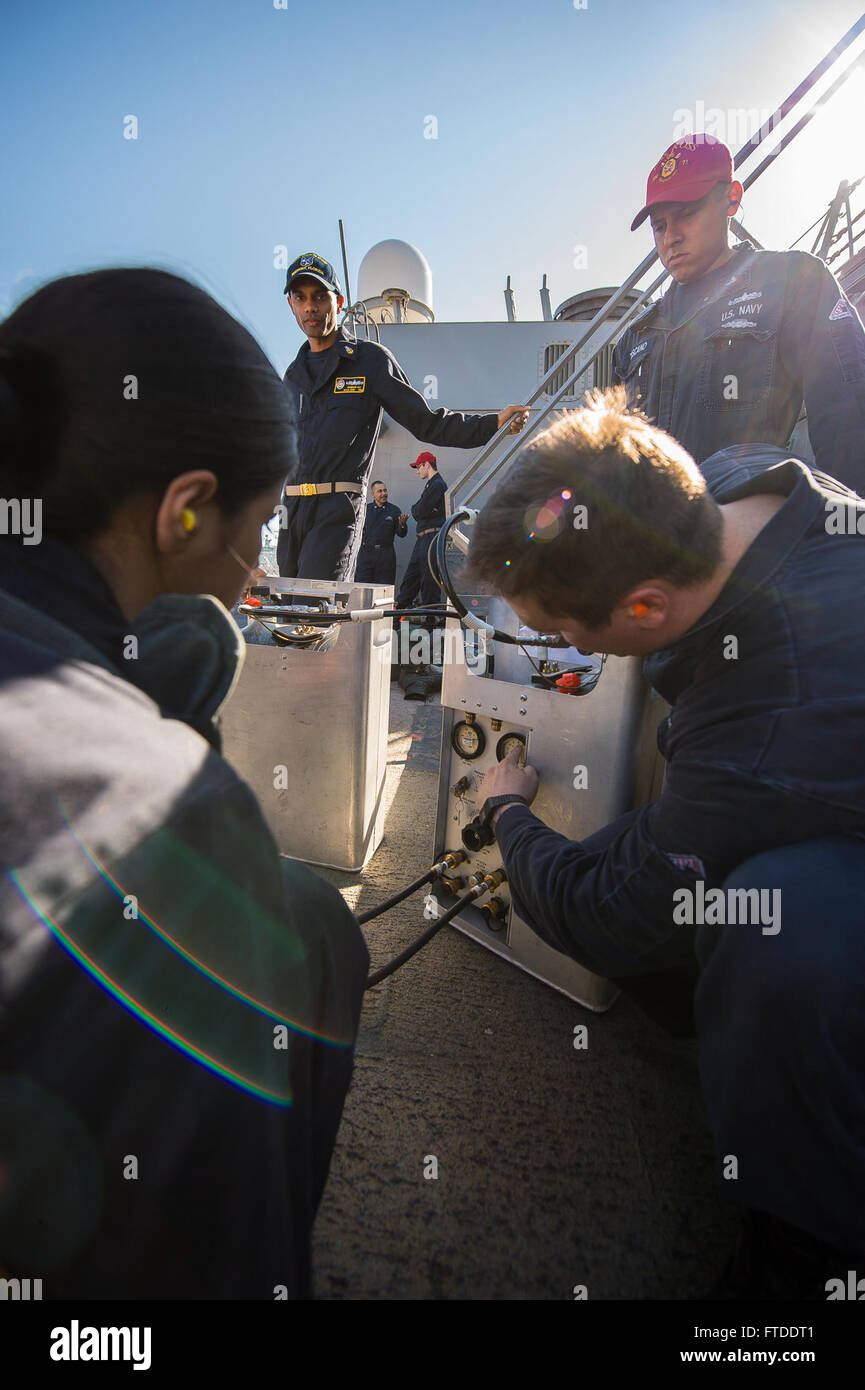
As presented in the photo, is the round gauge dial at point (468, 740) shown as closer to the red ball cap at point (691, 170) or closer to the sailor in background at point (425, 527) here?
the red ball cap at point (691, 170)

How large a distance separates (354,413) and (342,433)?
A: 96 mm

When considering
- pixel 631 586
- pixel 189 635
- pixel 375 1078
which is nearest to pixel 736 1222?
pixel 375 1078

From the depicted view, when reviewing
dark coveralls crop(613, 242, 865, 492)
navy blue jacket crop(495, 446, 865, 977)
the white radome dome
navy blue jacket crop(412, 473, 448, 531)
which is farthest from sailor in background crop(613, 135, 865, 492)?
the white radome dome

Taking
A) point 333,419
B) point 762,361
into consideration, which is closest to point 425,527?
point 333,419

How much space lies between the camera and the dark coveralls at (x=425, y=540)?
5.26 m

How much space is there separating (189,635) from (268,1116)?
494 mm

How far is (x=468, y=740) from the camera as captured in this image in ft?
5.09

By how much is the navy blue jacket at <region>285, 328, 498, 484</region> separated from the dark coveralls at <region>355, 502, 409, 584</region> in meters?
3.29

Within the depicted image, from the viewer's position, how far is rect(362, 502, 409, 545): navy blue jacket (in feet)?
19.3

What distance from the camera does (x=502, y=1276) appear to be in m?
0.84

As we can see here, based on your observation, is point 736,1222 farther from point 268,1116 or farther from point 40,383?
point 40,383

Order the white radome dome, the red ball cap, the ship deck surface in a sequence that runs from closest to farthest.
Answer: the ship deck surface, the red ball cap, the white radome dome

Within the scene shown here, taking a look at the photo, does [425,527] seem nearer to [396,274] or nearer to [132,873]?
[132,873]

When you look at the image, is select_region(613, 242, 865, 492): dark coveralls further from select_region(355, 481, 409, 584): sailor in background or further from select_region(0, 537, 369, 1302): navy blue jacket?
select_region(355, 481, 409, 584): sailor in background
